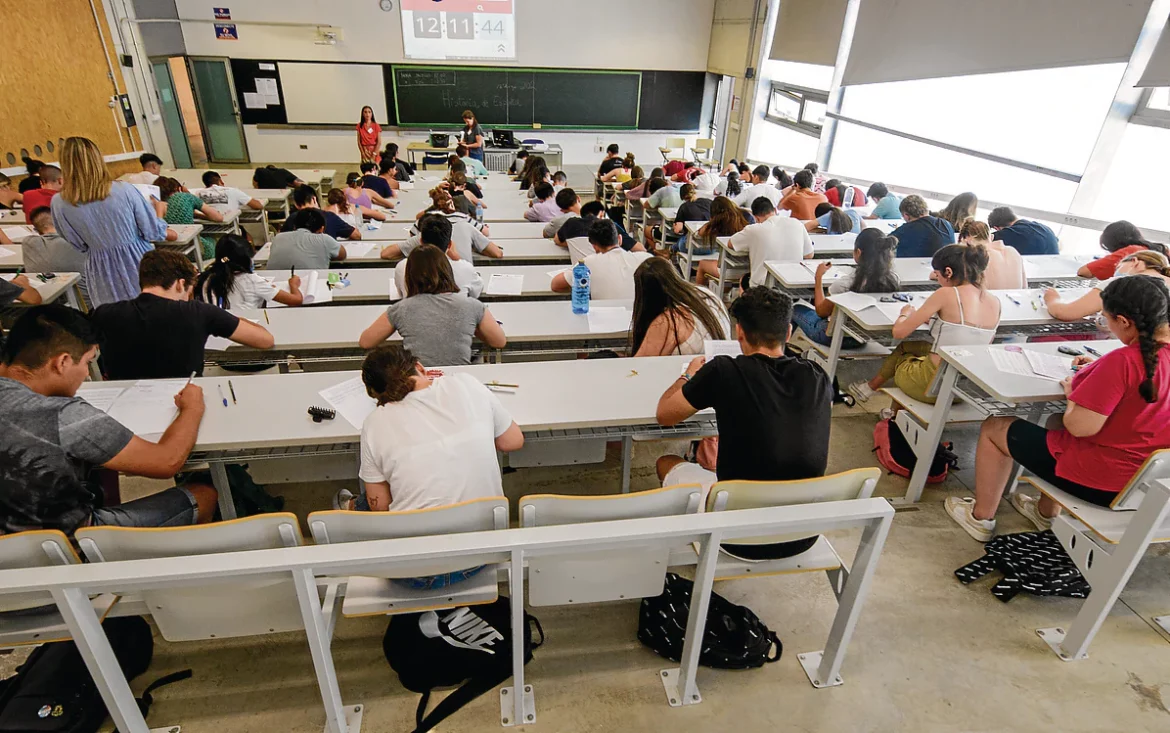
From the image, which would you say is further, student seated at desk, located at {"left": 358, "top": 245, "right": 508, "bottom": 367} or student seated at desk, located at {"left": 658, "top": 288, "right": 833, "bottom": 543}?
student seated at desk, located at {"left": 358, "top": 245, "right": 508, "bottom": 367}

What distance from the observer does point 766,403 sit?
72.8 inches

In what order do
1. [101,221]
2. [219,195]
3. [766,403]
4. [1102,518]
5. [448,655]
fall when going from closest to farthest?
[766,403], [448,655], [1102,518], [101,221], [219,195]

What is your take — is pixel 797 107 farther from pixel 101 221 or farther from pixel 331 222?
pixel 101 221

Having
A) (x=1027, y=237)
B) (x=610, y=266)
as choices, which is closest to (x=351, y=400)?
(x=610, y=266)

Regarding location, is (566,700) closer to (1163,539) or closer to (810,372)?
(810,372)

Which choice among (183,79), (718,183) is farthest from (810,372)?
(183,79)

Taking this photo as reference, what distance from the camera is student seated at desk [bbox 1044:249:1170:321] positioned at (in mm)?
3156

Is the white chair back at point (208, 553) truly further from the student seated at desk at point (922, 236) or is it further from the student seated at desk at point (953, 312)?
the student seated at desk at point (922, 236)

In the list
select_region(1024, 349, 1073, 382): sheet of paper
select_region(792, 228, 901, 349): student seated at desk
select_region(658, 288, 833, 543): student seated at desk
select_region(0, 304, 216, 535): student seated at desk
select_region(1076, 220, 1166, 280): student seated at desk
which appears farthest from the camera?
select_region(1076, 220, 1166, 280): student seated at desk

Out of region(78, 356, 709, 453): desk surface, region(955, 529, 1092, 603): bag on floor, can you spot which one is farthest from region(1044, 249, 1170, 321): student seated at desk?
region(78, 356, 709, 453): desk surface

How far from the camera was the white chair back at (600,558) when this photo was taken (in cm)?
167

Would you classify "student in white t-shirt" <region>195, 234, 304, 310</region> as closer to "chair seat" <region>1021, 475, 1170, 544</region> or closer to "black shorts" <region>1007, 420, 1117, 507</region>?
"black shorts" <region>1007, 420, 1117, 507</region>

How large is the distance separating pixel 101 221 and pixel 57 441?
2913 mm

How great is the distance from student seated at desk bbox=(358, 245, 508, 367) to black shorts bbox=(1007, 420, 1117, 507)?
7.76 ft
